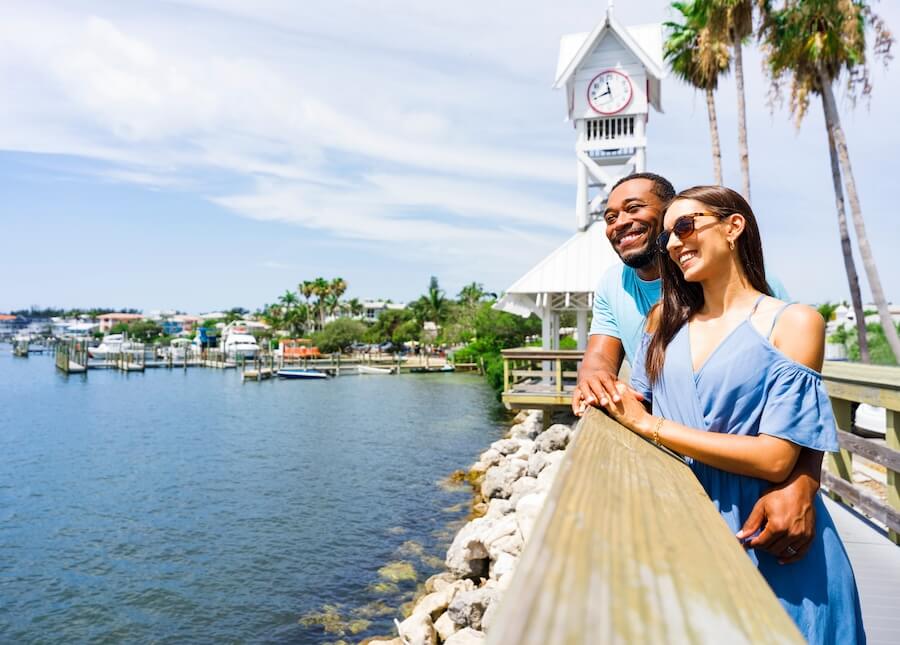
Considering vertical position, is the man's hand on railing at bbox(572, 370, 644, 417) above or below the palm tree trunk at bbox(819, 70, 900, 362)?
below

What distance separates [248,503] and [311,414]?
17458 mm

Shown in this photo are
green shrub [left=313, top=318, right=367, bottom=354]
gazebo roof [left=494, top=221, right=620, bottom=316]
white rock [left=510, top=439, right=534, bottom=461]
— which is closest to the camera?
white rock [left=510, top=439, right=534, bottom=461]

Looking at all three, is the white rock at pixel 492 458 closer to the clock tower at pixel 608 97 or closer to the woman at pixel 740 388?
the clock tower at pixel 608 97

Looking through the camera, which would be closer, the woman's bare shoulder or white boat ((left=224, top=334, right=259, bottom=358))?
the woman's bare shoulder

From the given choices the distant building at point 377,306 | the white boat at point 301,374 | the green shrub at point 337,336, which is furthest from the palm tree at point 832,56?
the distant building at point 377,306

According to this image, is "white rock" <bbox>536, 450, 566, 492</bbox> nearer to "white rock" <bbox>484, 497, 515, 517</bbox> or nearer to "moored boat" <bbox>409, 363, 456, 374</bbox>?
"white rock" <bbox>484, 497, 515, 517</bbox>

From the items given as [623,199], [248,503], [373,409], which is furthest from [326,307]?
[623,199]

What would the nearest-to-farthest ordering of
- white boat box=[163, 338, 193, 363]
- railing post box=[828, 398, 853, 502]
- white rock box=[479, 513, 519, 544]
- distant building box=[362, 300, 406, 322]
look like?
railing post box=[828, 398, 853, 502]
white rock box=[479, 513, 519, 544]
white boat box=[163, 338, 193, 363]
distant building box=[362, 300, 406, 322]

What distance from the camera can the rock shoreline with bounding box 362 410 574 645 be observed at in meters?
7.22

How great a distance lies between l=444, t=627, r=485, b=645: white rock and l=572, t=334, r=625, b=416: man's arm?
17.0ft

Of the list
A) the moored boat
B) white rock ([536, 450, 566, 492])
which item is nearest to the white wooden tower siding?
white rock ([536, 450, 566, 492])

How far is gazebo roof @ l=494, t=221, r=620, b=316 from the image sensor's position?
15648 millimetres

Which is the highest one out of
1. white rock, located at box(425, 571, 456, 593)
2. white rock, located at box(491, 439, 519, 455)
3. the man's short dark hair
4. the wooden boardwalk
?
the man's short dark hair

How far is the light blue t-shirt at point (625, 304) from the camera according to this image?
2.18 metres
